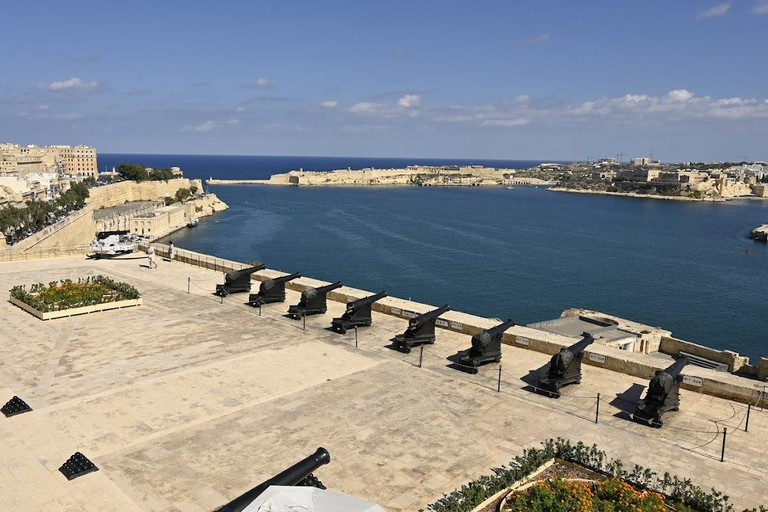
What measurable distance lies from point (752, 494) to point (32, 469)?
941cm

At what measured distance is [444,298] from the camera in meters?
37.0

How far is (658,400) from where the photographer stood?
935cm

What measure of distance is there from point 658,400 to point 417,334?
513 centimetres

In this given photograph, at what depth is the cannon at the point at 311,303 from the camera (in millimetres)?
15156

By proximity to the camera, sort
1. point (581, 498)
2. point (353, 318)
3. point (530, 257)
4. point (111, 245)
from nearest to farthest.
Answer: point (581, 498), point (353, 318), point (111, 245), point (530, 257)

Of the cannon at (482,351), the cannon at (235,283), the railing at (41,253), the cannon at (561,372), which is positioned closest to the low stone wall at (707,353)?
the cannon at (561,372)

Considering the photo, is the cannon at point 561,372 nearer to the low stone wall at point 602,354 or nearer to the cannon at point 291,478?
the low stone wall at point 602,354

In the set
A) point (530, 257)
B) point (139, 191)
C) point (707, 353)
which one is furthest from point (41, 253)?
point (139, 191)

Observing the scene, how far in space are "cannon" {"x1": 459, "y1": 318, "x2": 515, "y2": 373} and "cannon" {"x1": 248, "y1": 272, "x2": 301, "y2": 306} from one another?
6727mm

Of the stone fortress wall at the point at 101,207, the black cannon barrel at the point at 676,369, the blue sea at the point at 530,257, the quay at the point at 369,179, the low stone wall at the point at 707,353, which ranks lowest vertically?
the blue sea at the point at 530,257

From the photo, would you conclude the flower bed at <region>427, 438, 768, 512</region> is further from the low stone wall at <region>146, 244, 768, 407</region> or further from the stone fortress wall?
the stone fortress wall

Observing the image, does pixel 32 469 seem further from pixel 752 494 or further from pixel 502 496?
pixel 752 494

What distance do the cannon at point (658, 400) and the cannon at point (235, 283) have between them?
12108 mm

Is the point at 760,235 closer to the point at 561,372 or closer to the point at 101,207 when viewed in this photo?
the point at 561,372
